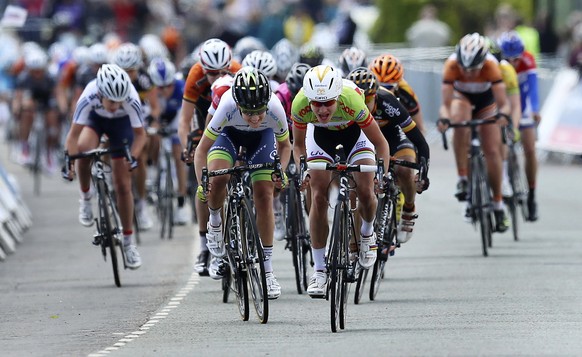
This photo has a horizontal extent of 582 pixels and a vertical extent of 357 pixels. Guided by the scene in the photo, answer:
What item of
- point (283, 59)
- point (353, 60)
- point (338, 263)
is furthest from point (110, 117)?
point (338, 263)

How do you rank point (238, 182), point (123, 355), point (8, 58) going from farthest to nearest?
point (8, 58)
point (238, 182)
point (123, 355)

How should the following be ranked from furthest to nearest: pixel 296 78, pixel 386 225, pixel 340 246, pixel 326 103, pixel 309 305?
pixel 296 78 < pixel 386 225 < pixel 309 305 < pixel 326 103 < pixel 340 246

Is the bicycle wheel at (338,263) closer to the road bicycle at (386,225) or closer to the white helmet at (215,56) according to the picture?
the road bicycle at (386,225)

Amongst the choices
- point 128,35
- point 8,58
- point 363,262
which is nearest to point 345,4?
point 128,35

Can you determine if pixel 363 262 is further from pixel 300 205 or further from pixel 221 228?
pixel 300 205

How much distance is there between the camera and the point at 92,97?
1599 cm

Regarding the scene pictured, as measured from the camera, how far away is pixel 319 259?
12.9 meters

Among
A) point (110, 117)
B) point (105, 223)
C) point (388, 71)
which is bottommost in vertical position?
point (105, 223)

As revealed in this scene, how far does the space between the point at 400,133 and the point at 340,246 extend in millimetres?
2664

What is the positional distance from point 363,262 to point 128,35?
30.4 metres

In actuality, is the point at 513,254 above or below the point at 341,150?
below

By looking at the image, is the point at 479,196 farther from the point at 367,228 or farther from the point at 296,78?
the point at 367,228

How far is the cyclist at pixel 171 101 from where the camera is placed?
19969mm

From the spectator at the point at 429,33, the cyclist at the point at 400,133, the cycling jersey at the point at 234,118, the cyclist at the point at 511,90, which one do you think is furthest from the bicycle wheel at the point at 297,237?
the spectator at the point at 429,33
